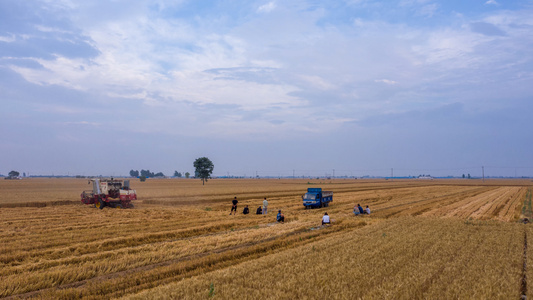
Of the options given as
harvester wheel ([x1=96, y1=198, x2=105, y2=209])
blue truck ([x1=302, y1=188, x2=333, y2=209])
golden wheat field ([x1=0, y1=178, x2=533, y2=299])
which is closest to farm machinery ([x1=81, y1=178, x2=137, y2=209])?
harvester wheel ([x1=96, y1=198, x2=105, y2=209])

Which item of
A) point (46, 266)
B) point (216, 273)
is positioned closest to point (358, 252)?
point (216, 273)

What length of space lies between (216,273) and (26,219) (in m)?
21.7

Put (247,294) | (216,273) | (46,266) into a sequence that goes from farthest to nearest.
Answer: (46,266) → (216,273) → (247,294)

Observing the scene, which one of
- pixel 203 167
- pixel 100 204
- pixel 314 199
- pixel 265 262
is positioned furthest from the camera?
pixel 203 167

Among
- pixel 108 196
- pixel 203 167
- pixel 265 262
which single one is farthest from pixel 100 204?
pixel 203 167

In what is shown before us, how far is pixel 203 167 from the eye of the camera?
140 m

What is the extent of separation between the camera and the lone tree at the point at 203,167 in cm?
13975

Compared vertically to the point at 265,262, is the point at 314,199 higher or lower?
higher

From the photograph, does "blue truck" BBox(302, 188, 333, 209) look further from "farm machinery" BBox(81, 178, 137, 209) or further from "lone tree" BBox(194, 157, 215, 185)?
"lone tree" BBox(194, 157, 215, 185)

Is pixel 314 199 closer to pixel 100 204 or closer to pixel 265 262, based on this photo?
pixel 100 204

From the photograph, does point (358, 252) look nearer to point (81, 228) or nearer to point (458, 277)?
point (458, 277)

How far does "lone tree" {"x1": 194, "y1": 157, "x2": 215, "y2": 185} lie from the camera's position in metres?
140

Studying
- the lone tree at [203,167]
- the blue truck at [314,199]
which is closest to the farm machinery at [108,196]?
the blue truck at [314,199]

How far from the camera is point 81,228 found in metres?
22.1
